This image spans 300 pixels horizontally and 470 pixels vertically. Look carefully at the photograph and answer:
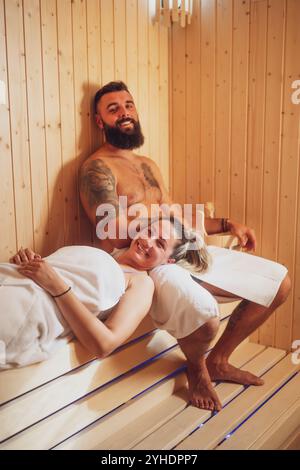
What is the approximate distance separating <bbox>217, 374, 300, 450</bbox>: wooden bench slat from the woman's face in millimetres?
773

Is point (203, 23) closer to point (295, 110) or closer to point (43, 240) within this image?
point (295, 110)

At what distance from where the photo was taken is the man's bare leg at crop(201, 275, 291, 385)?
2373 millimetres

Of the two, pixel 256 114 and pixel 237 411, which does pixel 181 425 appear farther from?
pixel 256 114

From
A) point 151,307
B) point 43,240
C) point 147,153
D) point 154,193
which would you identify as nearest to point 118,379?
point 151,307

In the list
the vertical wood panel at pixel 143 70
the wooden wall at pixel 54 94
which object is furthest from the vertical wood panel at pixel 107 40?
the vertical wood panel at pixel 143 70

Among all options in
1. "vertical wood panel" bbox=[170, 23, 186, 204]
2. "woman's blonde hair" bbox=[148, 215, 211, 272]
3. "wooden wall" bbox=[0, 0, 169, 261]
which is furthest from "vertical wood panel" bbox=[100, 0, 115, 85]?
"woman's blonde hair" bbox=[148, 215, 211, 272]

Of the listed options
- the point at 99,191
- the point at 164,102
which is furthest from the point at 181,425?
the point at 164,102

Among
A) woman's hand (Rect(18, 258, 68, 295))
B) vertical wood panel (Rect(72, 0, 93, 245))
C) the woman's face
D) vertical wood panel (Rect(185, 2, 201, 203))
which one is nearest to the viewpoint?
woman's hand (Rect(18, 258, 68, 295))

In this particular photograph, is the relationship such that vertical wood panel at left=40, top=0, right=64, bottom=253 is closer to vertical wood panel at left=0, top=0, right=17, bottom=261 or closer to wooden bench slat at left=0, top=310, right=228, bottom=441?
vertical wood panel at left=0, top=0, right=17, bottom=261

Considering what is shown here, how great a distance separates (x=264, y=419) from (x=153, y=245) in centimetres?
88

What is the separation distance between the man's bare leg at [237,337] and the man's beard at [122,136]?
867 mm

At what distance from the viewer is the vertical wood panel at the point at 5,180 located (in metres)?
2.12

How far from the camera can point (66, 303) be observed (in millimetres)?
1653
